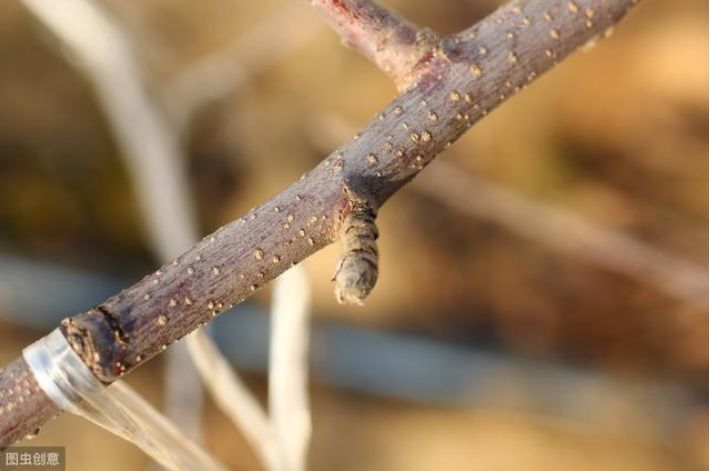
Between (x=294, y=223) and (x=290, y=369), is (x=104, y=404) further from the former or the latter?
(x=290, y=369)

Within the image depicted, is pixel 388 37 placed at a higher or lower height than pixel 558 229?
lower

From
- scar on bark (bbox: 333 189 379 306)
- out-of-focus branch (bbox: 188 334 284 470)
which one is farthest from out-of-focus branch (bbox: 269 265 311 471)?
scar on bark (bbox: 333 189 379 306)

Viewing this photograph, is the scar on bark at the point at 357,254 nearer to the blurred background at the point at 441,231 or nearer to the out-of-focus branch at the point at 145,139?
the out-of-focus branch at the point at 145,139

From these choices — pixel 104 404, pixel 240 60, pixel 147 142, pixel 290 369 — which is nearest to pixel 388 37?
pixel 104 404

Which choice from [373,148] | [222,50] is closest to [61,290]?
[222,50]

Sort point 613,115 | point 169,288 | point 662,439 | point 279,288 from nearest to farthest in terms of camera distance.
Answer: point 169,288 → point 279,288 → point 662,439 → point 613,115

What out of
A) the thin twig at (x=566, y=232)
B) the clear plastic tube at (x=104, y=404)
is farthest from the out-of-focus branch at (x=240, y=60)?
the clear plastic tube at (x=104, y=404)

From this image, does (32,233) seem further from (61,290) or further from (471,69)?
(471,69)
